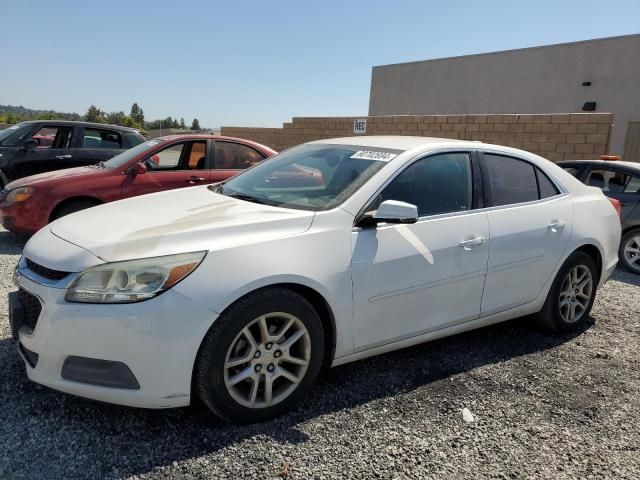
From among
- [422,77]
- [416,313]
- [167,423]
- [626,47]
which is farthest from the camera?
[422,77]

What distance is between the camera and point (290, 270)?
2660 mm

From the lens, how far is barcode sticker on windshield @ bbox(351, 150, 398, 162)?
334 centimetres

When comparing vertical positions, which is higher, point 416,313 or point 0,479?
point 416,313

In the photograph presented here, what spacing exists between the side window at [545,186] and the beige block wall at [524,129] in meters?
7.75

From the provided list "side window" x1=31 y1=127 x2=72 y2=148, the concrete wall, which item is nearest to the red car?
"side window" x1=31 y1=127 x2=72 y2=148

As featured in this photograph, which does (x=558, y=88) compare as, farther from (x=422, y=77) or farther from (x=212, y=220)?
(x=212, y=220)

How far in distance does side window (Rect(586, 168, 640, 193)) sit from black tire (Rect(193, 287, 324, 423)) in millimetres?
6105

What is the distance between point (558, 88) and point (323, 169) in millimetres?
19938

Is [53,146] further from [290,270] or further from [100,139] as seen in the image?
[290,270]

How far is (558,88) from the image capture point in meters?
20.3

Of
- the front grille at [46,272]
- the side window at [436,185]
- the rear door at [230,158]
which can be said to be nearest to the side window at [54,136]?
the rear door at [230,158]

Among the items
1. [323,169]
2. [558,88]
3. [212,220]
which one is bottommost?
[212,220]

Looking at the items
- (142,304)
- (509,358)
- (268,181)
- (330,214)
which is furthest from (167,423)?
(509,358)

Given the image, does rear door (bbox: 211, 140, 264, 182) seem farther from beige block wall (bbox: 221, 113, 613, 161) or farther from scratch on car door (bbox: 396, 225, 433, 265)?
beige block wall (bbox: 221, 113, 613, 161)
